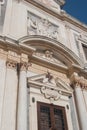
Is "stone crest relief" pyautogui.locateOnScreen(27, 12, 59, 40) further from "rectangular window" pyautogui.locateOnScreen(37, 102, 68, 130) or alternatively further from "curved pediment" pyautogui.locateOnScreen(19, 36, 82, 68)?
"rectangular window" pyautogui.locateOnScreen(37, 102, 68, 130)

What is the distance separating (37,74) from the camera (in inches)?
325

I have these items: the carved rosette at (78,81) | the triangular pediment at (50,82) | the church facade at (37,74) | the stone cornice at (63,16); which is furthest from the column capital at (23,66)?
the stone cornice at (63,16)

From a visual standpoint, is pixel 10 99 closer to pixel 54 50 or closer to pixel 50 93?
pixel 50 93

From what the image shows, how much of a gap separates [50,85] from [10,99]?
211cm

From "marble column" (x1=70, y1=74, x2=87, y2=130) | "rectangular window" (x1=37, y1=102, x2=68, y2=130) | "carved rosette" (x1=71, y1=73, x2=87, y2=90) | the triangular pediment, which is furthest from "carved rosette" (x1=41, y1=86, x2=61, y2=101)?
"carved rosette" (x1=71, y1=73, x2=87, y2=90)

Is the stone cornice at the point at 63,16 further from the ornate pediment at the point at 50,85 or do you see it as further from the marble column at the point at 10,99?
the marble column at the point at 10,99

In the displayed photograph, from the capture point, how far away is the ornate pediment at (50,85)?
787cm

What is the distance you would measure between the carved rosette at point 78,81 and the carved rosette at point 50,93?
118cm

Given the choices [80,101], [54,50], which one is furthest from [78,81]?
[54,50]

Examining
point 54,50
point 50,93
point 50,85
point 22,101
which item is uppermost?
point 54,50

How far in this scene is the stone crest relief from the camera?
31.6 feet

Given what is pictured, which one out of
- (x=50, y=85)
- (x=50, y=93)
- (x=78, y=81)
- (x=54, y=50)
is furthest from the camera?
(x=54, y=50)

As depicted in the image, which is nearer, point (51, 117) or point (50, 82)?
point (51, 117)

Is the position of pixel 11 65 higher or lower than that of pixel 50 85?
higher
